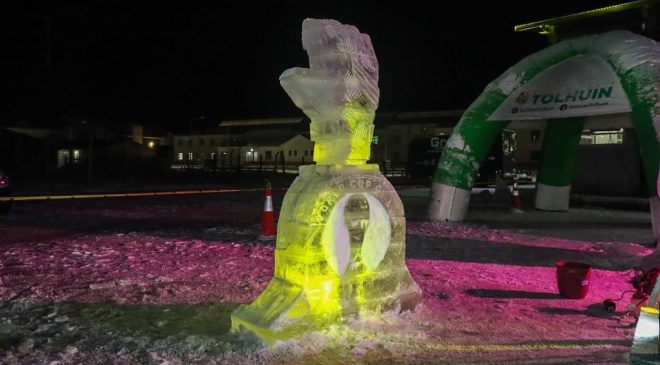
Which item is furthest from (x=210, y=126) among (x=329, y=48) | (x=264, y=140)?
(x=329, y=48)

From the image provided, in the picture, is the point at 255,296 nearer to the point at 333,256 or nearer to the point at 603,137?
the point at 333,256

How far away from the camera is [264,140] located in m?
A: 63.8

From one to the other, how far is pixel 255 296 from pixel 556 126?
11.0m

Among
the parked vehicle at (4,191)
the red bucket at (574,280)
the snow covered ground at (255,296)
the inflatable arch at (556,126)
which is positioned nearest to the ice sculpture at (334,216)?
the snow covered ground at (255,296)

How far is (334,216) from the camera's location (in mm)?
4656

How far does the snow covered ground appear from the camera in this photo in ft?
13.7

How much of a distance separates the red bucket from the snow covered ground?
0.14 metres

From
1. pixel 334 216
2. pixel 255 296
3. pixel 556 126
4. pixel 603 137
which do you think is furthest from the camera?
pixel 603 137

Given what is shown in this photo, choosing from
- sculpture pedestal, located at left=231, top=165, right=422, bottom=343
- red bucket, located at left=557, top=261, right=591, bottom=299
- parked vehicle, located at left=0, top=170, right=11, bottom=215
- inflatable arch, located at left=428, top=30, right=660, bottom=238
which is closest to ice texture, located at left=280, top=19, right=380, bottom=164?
sculpture pedestal, located at left=231, top=165, right=422, bottom=343

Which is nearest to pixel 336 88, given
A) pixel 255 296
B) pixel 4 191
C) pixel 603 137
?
pixel 255 296

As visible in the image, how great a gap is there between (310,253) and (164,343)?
134 centimetres

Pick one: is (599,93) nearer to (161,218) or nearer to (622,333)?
(622,333)

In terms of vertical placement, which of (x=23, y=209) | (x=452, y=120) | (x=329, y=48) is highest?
(x=452, y=120)

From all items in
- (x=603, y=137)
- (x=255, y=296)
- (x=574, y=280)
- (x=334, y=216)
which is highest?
(x=603, y=137)
